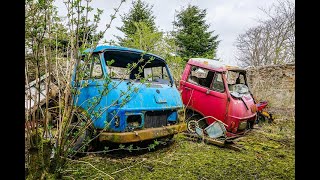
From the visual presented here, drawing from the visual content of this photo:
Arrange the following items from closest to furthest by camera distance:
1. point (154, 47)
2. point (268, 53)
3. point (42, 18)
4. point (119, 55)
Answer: point (42, 18)
point (119, 55)
point (154, 47)
point (268, 53)

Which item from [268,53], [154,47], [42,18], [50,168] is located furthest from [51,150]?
[268,53]

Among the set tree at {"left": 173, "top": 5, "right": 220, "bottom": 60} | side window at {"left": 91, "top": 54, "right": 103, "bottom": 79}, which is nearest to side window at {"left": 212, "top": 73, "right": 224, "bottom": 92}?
side window at {"left": 91, "top": 54, "right": 103, "bottom": 79}

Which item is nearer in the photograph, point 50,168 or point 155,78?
point 50,168

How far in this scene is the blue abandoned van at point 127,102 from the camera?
3525 millimetres

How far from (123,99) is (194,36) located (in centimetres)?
1921

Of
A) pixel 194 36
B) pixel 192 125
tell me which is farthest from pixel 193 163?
pixel 194 36

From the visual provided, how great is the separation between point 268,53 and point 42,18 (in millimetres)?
25014

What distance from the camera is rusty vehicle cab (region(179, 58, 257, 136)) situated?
566cm

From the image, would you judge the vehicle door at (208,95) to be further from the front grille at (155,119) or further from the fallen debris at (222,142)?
the front grille at (155,119)

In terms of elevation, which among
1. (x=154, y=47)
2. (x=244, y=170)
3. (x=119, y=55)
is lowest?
(x=244, y=170)

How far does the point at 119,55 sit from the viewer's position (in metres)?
4.54

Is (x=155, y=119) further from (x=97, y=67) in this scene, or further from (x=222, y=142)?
(x=222, y=142)
